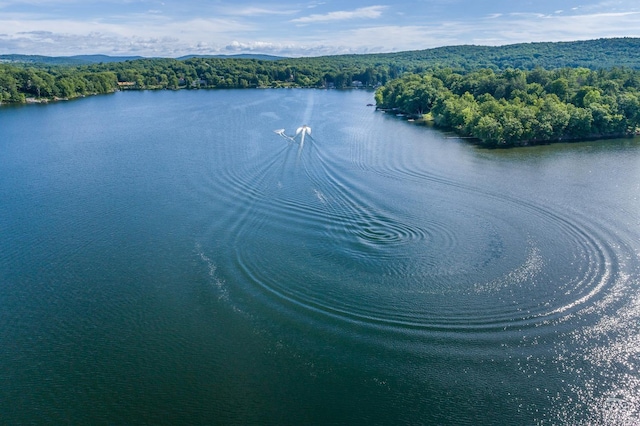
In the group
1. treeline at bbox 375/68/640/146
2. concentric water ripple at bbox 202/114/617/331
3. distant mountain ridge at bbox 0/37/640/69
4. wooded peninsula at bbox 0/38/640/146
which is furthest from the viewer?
distant mountain ridge at bbox 0/37/640/69

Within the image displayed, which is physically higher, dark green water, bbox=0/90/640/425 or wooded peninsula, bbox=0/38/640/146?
wooded peninsula, bbox=0/38/640/146

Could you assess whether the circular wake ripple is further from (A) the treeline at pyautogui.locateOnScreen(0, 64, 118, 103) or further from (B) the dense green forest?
(B) the dense green forest

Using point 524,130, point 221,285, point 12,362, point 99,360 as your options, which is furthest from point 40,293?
point 524,130

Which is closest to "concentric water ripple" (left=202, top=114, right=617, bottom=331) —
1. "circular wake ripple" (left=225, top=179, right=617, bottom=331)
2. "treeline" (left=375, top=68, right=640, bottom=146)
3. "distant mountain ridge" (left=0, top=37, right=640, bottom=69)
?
"circular wake ripple" (left=225, top=179, right=617, bottom=331)

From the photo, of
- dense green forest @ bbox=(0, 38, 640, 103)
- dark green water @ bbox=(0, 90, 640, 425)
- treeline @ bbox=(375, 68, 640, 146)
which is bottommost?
dark green water @ bbox=(0, 90, 640, 425)

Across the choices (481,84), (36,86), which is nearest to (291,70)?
(36,86)
